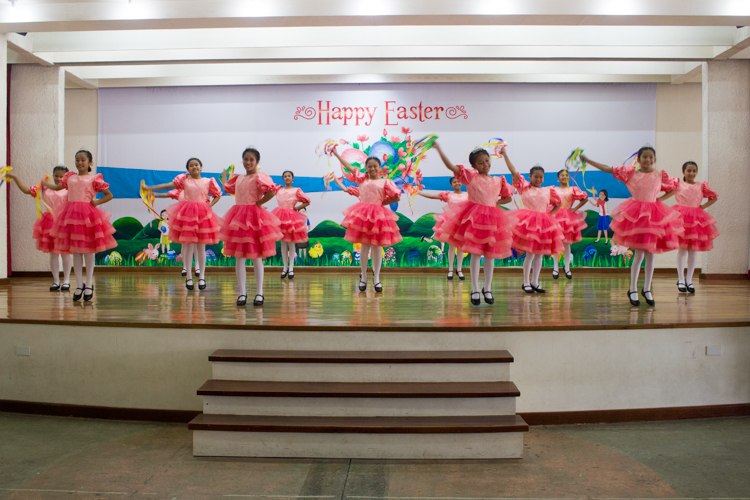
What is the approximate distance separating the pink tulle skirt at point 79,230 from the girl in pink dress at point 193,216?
810mm

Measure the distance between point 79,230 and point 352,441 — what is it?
3.37m

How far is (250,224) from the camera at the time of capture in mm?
4230

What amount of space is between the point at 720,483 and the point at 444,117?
6795 millimetres

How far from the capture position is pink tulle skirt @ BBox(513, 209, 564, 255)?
541cm

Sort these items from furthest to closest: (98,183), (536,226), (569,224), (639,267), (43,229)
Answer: (569,224), (43,229), (536,226), (98,183), (639,267)

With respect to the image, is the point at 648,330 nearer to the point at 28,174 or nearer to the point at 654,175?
the point at 654,175

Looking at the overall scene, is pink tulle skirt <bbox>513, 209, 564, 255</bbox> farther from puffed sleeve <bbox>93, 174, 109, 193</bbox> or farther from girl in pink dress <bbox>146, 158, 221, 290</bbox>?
puffed sleeve <bbox>93, 174, 109, 193</bbox>

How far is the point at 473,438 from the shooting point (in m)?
2.63

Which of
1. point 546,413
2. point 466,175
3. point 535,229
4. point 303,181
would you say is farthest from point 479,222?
point 303,181

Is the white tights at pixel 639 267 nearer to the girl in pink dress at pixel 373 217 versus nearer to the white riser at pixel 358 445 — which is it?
the girl in pink dress at pixel 373 217

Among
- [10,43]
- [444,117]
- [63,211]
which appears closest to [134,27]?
[10,43]

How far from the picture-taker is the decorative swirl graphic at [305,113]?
8.37m

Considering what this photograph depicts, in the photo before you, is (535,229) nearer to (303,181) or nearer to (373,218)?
(373,218)

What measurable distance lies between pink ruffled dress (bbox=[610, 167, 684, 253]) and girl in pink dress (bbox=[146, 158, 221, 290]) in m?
3.92
